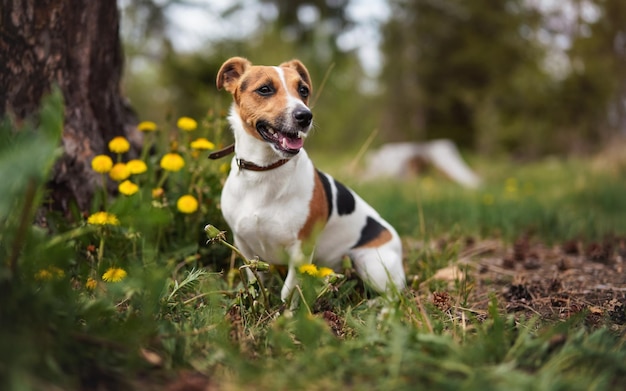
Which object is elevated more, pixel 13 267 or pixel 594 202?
pixel 13 267

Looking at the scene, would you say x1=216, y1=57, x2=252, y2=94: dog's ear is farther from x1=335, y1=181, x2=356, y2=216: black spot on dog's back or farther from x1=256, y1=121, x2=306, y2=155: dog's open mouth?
x1=335, y1=181, x2=356, y2=216: black spot on dog's back

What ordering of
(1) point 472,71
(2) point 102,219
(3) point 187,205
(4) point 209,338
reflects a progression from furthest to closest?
(1) point 472,71, (3) point 187,205, (2) point 102,219, (4) point 209,338

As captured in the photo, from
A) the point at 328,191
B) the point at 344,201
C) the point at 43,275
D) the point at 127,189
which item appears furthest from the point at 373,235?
the point at 43,275

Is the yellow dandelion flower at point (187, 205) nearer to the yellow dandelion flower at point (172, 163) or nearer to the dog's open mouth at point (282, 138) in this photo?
the yellow dandelion flower at point (172, 163)

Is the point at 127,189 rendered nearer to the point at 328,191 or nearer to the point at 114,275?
the point at 114,275

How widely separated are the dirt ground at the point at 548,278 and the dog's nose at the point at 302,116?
0.98 meters

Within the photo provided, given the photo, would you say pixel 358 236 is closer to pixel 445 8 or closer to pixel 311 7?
pixel 311 7

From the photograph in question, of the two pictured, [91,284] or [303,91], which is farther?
[303,91]

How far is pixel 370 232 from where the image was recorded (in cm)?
312

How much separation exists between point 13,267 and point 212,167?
1975 millimetres

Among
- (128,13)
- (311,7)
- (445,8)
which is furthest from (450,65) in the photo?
(128,13)

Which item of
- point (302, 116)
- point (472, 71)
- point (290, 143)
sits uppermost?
point (302, 116)

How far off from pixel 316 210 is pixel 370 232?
502mm

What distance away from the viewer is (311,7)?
43.8 ft
